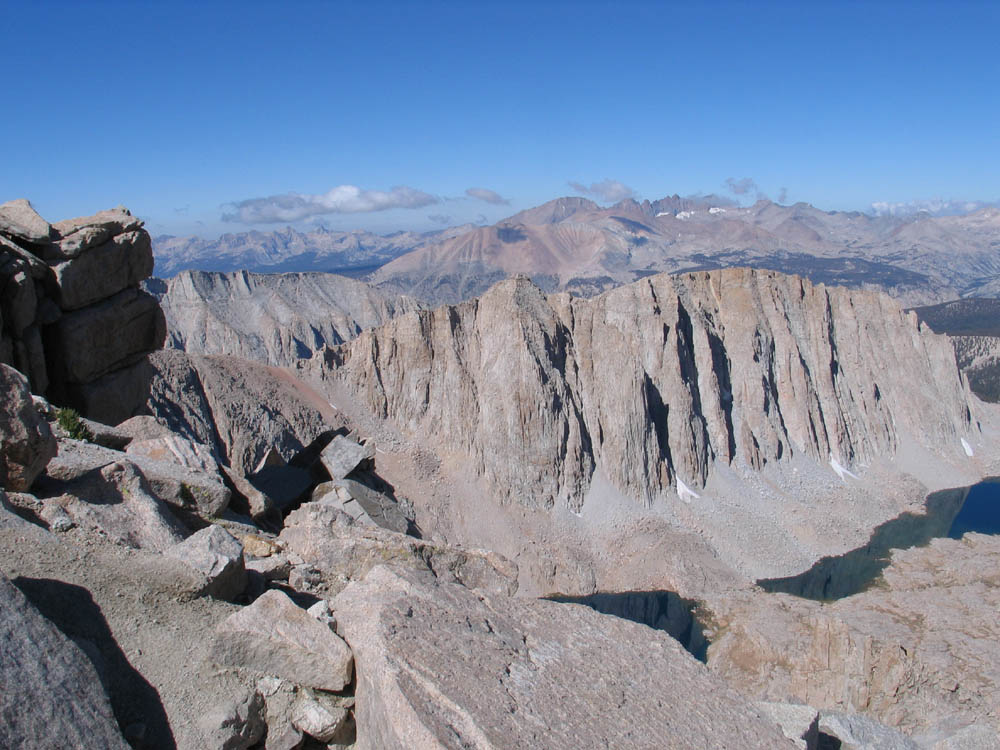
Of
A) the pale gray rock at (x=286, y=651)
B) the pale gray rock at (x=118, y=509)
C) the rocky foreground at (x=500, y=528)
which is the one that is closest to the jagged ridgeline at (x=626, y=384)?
the rocky foreground at (x=500, y=528)

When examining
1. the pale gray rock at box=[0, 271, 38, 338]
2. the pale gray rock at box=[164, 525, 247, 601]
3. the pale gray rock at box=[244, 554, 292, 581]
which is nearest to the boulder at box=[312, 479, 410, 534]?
the pale gray rock at box=[244, 554, 292, 581]

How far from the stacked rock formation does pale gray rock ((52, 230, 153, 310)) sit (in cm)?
3

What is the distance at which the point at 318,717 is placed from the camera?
6.16m

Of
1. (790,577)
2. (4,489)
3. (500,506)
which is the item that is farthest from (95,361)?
(790,577)

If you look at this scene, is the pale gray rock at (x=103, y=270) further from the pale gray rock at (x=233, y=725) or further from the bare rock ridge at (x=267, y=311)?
the bare rock ridge at (x=267, y=311)

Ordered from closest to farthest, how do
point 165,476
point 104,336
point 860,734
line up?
point 165,476
point 860,734
point 104,336

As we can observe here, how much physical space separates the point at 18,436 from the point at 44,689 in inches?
163

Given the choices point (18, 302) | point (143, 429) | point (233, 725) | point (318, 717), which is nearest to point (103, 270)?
point (18, 302)

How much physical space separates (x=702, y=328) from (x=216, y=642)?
66478 mm

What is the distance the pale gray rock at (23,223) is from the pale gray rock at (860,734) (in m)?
23.5

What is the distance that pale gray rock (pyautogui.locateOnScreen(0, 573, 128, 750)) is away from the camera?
176 inches

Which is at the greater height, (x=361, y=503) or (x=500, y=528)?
(x=361, y=503)

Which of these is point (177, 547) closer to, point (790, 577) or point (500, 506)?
point (500, 506)

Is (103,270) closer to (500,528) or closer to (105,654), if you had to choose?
(105,654)
